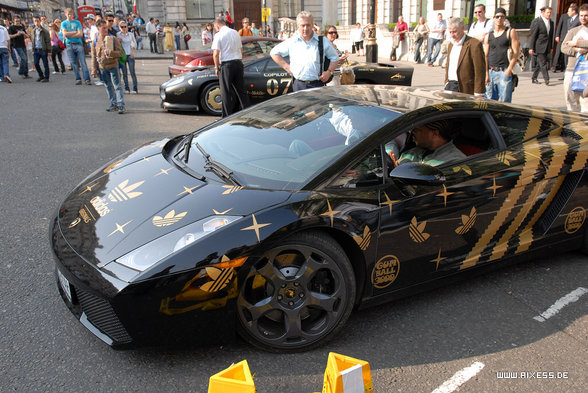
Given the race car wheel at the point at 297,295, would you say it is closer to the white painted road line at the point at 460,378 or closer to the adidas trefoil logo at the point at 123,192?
the white painted road line at the point at 460,378

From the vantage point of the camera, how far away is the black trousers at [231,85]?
8688 mm

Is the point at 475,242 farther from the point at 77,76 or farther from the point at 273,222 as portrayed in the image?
the point at 77,76

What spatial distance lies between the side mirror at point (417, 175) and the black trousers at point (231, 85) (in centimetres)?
613

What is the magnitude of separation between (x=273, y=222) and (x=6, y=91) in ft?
43.2

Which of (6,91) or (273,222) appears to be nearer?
(273,222)

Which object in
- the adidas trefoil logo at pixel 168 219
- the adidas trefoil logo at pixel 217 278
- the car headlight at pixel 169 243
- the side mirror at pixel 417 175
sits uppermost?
the side mirror at pixel 417 175

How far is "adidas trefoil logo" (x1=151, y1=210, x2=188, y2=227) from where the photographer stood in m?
2.57

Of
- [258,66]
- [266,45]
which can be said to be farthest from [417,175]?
[266,45]

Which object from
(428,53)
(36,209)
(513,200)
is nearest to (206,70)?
(36,209)

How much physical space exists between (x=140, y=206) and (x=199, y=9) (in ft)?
144

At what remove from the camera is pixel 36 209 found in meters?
4.83

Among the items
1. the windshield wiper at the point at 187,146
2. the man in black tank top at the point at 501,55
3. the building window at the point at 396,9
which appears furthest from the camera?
the building window at the point at 396,9

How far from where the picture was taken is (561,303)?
3318 millimetres

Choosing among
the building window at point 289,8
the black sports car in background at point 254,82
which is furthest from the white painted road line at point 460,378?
the building window at point 289,8
